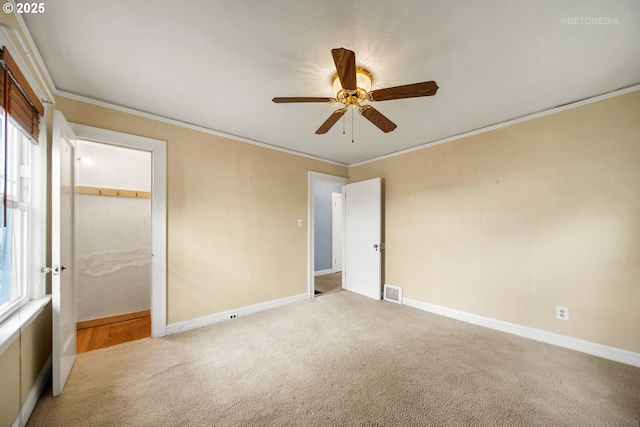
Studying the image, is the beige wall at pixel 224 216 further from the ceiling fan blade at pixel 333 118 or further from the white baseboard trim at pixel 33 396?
the ceiling fan blade at pixel 333 118

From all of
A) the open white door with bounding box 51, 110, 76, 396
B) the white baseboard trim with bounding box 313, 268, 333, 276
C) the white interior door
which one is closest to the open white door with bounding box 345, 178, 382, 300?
the white baseboard trim with bounding box 313, 268, 333, 276

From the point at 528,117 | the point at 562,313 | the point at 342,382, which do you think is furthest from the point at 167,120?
the point at 562,313

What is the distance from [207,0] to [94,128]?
1.82m

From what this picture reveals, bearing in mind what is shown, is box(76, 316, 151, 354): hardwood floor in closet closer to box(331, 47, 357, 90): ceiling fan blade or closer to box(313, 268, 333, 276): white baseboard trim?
box(331, 47, 357, 90): ceiling fan blade

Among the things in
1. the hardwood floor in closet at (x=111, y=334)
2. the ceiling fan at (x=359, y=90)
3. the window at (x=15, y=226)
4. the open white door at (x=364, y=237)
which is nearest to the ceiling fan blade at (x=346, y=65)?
the ceiling fan at (x=359, y=90)

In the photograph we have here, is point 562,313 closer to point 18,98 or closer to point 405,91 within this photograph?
point 405,91

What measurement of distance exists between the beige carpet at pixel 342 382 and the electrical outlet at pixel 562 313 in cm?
30

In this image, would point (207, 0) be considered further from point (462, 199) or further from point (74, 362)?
point (462, 199)

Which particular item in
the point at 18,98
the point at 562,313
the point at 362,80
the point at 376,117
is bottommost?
the point at 562,313

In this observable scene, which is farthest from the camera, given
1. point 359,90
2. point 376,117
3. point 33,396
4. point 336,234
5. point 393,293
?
point 336,234

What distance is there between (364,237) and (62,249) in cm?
345

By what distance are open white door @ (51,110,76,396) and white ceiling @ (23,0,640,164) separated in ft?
1.85

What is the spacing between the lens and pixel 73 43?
1.52 meters

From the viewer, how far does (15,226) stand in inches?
60.6
